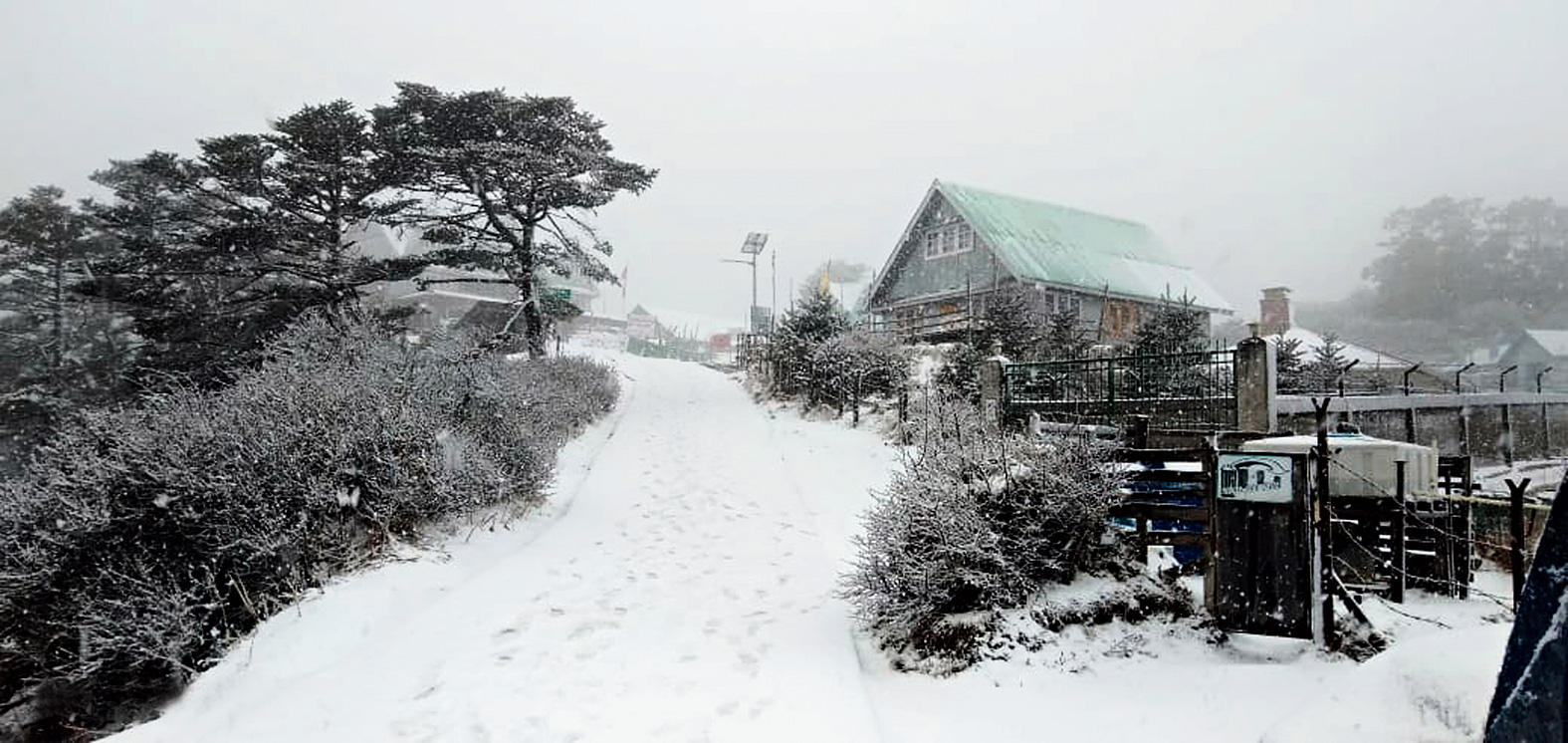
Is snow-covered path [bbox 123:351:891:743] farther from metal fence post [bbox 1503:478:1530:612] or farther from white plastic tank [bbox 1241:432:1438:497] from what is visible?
white plastic tank [bbox 1241:432:1438:497]

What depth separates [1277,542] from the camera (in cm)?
481

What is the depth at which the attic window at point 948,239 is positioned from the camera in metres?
28.0

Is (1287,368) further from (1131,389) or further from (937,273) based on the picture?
(937,273)

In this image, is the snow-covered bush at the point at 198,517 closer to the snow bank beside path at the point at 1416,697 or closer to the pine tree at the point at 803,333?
the snow bank beside path at the point at 1416,697

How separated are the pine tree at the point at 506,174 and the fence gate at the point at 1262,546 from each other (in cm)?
2132

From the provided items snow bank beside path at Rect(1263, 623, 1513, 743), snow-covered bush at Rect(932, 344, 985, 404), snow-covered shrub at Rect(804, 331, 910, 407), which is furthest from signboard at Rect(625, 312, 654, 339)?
snow bank beside path at Rect(1263, 623, 1513, 743)

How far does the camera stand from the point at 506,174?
2309 centimetres

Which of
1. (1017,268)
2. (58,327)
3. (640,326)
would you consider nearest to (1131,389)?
(1017,268)

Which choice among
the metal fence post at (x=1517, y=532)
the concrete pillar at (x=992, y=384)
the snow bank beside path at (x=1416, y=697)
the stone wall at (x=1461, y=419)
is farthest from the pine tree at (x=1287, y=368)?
the snow bank beside path at (x=1416, y=697)

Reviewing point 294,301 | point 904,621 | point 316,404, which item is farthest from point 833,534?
point 294,301

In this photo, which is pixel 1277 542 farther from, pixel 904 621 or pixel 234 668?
pixel 234 668

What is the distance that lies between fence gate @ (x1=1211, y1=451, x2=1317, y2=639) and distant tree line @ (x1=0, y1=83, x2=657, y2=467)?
20.1 m

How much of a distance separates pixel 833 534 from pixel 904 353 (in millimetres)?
10871

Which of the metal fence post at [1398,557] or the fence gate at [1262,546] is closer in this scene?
the fence gate at [1262,546]
